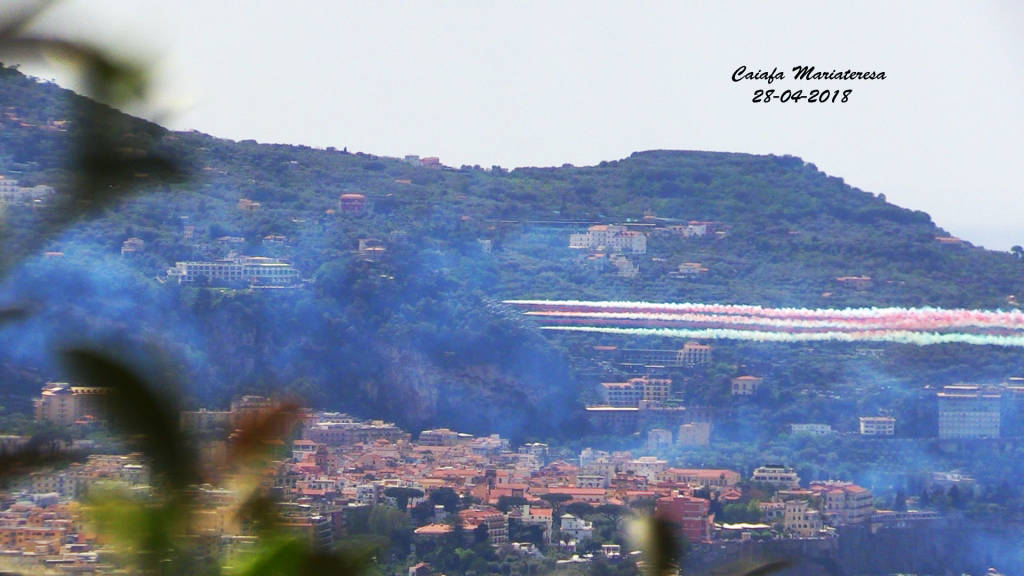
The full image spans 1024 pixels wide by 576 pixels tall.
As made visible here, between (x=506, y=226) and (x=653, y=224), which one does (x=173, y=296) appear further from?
(x=653, y=224)

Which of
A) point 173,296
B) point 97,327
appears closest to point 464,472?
point 173,296

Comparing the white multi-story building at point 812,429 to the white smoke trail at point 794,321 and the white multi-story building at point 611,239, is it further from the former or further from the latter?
the white multi-story building at point 611,239

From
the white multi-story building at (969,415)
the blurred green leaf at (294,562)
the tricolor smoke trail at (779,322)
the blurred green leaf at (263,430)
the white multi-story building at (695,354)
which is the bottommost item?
the white multi-story building at (969,415)

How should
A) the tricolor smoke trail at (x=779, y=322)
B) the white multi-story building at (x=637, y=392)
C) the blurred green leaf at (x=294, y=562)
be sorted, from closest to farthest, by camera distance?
1. the blurred green leaf at (x=294, y=562)
2. the tricolor smoke trail at (x=779, y=322)
3. the white multi-story building at (x=637, y=392)

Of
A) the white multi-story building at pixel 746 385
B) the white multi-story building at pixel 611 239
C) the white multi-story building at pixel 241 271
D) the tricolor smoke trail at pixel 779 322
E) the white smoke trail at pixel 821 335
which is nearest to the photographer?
the tricolor smoke trail at pixel 779 322

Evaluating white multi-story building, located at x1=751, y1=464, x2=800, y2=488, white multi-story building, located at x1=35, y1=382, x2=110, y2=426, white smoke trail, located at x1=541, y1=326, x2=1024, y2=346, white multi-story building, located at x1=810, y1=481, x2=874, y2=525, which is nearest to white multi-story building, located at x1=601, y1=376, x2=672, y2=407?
white smoke trail, located at x1=541, y1=326, x2=1024, y2=346

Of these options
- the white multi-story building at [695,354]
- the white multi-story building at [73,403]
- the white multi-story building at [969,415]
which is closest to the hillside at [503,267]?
the white multi-story building at [695,354]

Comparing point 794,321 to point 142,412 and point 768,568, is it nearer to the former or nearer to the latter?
point 768,568
